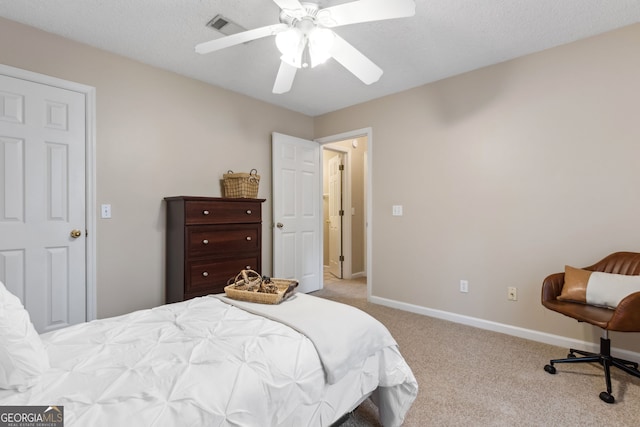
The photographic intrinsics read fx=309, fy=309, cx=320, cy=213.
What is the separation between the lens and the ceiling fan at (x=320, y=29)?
5.00 ft

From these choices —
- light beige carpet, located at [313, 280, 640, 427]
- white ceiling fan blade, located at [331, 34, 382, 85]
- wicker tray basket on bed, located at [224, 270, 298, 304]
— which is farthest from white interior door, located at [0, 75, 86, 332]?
light beige carpet, located at [313, 280, 640, 427]

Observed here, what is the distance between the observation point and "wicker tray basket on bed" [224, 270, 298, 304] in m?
1.68

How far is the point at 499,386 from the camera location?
6.32 ft

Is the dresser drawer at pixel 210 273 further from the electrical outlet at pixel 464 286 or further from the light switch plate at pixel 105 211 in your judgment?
the electrical outlet at pixel 464 286

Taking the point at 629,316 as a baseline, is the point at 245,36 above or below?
above

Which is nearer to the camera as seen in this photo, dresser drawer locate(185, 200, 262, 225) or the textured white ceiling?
the textured white ceiling

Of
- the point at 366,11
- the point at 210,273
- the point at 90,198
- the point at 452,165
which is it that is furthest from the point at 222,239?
the point at 452,165

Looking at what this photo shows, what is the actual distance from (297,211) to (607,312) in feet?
10.0

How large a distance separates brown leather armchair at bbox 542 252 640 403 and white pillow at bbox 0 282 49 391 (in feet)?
8.68

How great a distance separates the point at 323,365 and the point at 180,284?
6.37 ft

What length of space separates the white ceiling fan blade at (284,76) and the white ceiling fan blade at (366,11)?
0.45 meters

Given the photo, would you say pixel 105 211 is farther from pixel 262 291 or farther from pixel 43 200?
pixel 262 291
